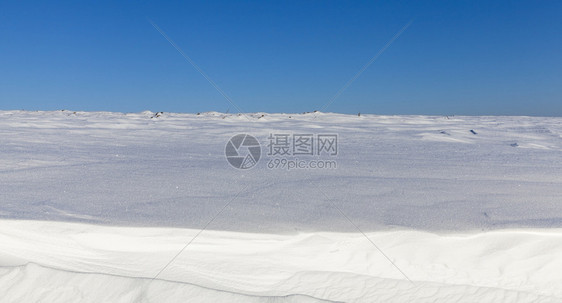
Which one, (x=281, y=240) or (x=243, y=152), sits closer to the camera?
(x=281, y=240)

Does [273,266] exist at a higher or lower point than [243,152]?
lower

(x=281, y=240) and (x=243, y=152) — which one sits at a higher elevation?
(x=243, y=152)

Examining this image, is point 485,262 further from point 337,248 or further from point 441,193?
point 441,193

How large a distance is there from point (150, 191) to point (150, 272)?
753 mm

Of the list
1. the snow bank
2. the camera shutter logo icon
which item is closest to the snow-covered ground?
the snow bank

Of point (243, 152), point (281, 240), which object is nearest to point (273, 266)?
point (281, 240)

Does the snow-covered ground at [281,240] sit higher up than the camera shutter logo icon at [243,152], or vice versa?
the camera shutter logo icon at [243,152]

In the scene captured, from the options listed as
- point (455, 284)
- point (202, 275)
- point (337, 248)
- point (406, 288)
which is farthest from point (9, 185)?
point (455, 284)

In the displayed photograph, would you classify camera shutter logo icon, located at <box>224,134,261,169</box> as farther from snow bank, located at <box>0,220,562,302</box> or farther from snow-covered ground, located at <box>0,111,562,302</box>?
snow bank, located at <box>0,220,562,302</box>

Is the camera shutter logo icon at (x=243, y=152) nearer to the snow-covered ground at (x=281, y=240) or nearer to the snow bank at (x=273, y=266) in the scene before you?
the snow-covered ground at (x=281, y=240)

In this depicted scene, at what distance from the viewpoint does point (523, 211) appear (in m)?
1.57

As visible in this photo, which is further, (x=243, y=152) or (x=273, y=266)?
(x=243, y=152)

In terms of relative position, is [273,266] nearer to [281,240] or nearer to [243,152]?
[281,240]

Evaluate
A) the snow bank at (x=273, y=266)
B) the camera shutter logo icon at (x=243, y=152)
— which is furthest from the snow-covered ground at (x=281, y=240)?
the camera shutter logo icon at (x=243, y=152)
